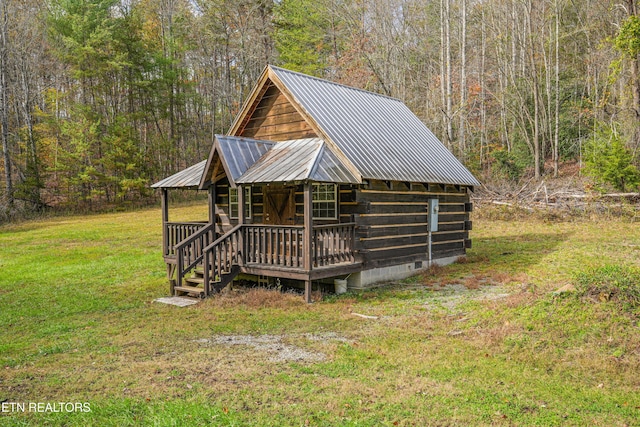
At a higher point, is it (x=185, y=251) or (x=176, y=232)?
(x=176, y=232)

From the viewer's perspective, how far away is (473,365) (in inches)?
283

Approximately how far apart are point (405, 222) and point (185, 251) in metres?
6.34

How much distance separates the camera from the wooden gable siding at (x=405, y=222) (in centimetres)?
1338

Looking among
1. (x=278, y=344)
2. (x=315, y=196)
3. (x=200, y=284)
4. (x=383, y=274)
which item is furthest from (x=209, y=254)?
(x=383, y=274)

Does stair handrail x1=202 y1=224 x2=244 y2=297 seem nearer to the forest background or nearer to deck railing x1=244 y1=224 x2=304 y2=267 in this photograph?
deck railing x1=244 y1=224 x2=304 y2=267

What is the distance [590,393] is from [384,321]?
435 centimetres

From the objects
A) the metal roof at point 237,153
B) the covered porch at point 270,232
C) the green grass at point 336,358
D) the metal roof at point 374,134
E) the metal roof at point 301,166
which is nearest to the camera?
the green grass at point 336,358

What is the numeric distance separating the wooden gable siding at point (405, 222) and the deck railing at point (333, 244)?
358 millimetres

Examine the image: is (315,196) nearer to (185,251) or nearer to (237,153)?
(237,153)

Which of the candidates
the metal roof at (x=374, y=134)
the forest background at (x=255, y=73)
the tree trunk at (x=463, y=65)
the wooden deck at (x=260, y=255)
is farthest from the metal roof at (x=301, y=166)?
the tree trunk at (x=463, y=65)

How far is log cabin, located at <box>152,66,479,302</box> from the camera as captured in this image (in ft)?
39.9

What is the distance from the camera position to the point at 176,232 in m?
14.4

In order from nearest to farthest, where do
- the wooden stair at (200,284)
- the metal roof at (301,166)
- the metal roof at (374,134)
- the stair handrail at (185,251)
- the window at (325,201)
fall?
the metal roof at (301,166), the wooden stair at (200,284), the stair handrail at (185,251), the metal roof at (374,134), the window at (325,201)

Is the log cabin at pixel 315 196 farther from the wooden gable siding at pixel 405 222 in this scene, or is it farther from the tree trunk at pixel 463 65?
the tree trunk at pixel 463 65
